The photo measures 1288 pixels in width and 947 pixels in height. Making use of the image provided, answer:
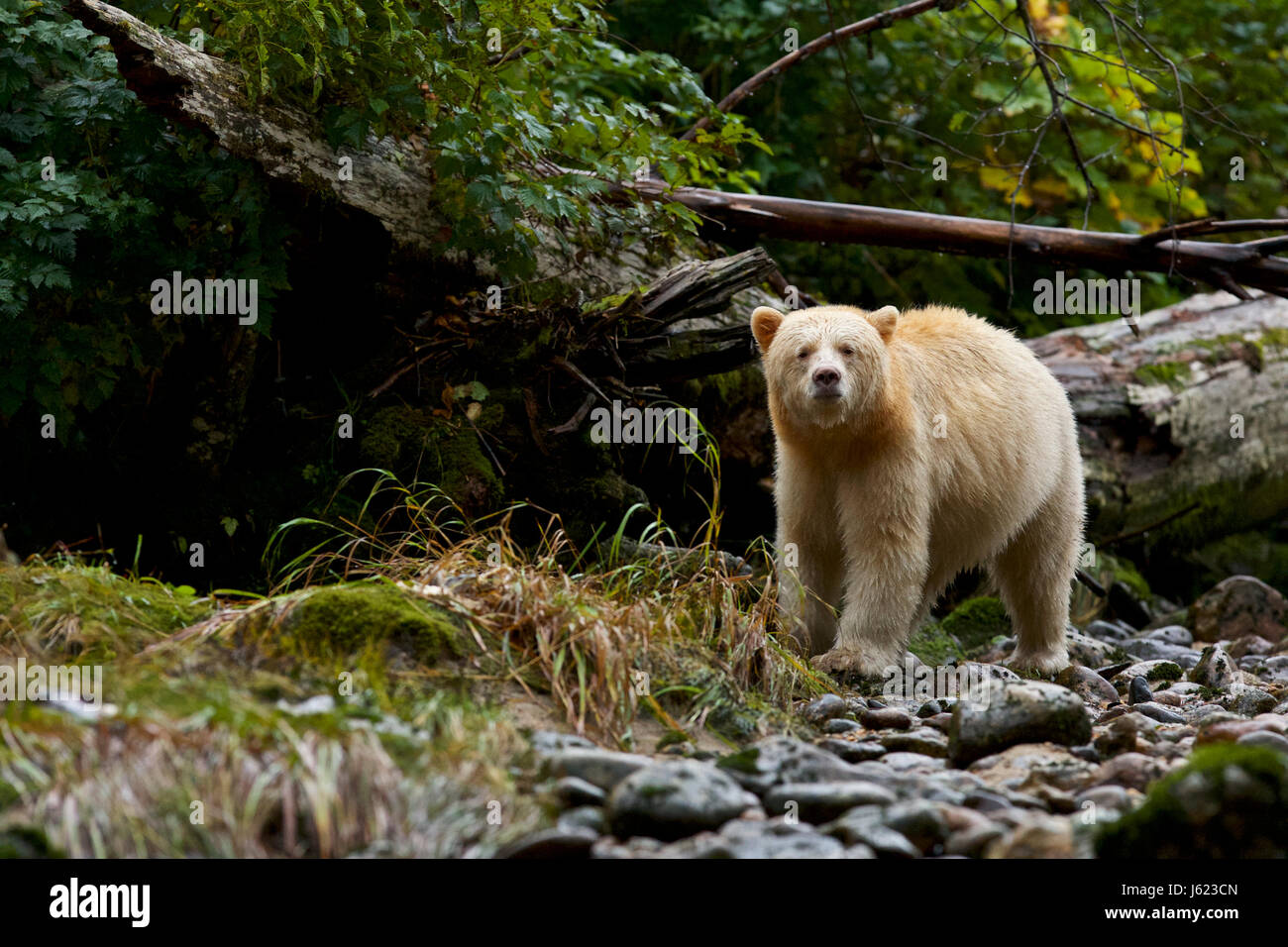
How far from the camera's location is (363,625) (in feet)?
13.7

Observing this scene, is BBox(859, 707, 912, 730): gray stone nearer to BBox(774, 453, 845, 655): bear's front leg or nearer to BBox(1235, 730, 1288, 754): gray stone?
BBox(774, 453, 845, 655): bear's front leg

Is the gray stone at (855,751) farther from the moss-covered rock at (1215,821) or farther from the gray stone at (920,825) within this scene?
the moss-covered rock at (1215,821)

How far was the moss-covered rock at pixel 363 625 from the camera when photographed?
412 centimetres

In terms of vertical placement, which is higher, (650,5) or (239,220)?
(650,5)

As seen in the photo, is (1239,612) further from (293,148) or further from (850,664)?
(293,148)

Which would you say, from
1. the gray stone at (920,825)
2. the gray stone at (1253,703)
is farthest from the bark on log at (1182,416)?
the gray stone at (920,825)

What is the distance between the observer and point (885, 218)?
25.8 feet

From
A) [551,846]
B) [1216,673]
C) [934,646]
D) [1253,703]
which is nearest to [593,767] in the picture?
[551,846]

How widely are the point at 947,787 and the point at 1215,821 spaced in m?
0.89

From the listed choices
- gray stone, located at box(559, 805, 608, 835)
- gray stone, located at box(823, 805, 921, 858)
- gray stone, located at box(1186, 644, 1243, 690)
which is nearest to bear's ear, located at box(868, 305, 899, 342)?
gray stone, located at box(1186, 644, 1243, 690)
